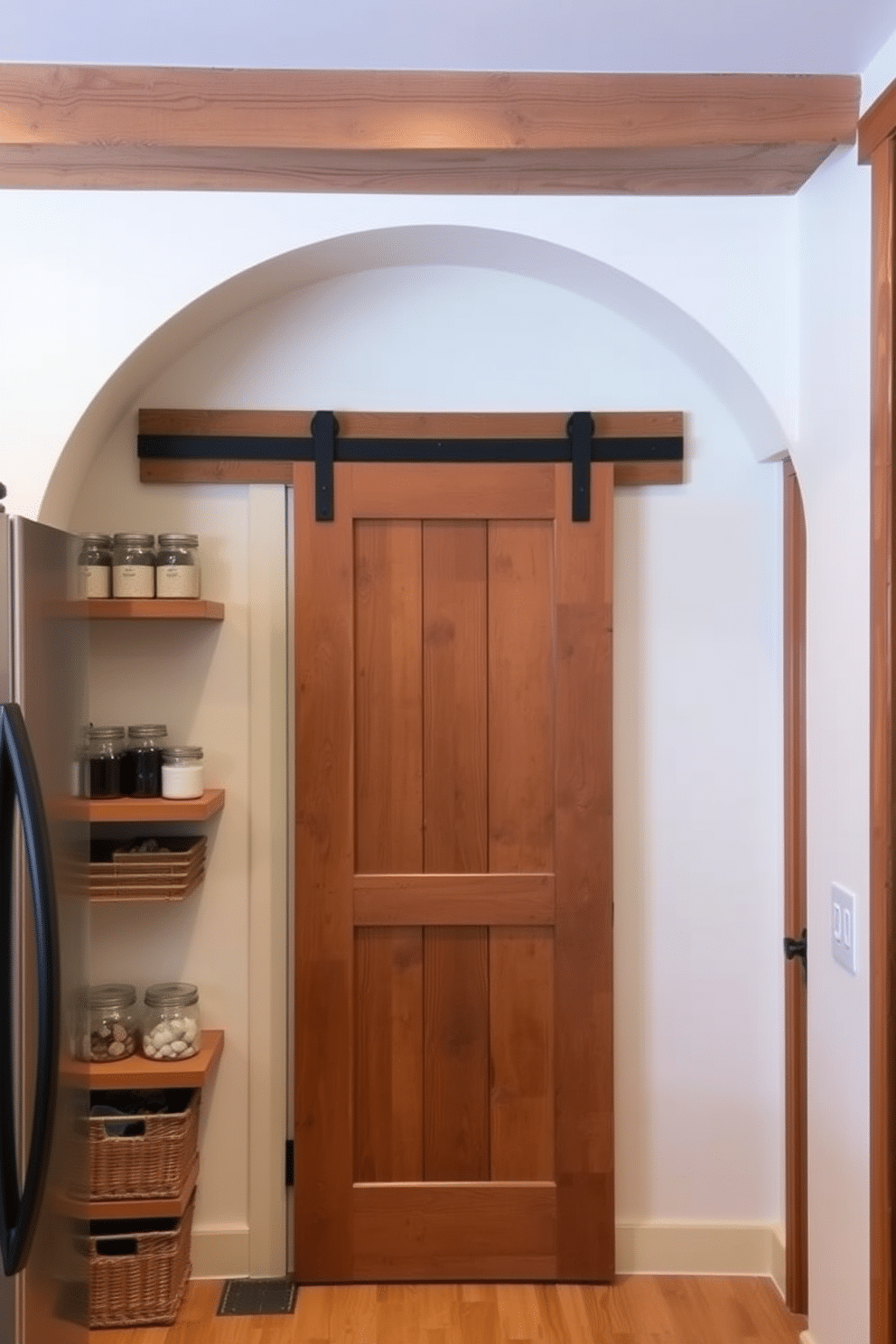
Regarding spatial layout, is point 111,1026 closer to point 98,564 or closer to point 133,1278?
point 133,1278

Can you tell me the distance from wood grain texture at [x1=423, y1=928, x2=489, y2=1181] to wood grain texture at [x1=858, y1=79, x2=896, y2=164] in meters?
1.77

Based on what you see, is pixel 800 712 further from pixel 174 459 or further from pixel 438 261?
pixel 174 459

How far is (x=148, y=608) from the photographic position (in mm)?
2523

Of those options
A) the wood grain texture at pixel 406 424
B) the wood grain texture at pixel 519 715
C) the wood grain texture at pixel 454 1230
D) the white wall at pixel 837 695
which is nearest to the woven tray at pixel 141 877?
the wood grain texture at pixel 519 715

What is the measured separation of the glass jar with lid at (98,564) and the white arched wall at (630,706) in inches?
6.4

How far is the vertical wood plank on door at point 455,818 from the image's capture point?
2723 mm

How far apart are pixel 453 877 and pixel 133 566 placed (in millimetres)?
998

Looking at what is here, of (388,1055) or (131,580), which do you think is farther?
(388,1055)

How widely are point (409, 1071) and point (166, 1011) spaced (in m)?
0.57

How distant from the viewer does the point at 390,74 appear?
2025 millimetres

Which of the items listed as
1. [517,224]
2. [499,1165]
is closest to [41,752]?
[517,224]

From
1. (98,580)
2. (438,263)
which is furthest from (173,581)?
(438,263)

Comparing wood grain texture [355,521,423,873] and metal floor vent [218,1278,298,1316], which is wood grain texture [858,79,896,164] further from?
metal floor vent [218,1278,298,1316]

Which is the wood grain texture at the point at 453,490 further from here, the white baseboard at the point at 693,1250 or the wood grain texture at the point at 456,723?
the white baseboard at the point at 693,1250
